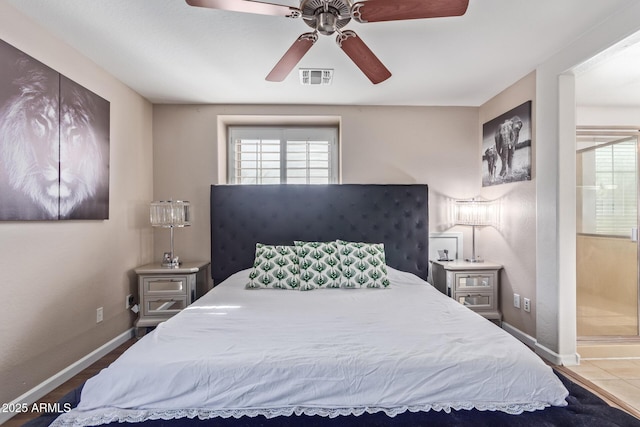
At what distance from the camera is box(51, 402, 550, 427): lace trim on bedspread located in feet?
4.01

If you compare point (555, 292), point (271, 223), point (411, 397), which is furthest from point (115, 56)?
point (555, 292)

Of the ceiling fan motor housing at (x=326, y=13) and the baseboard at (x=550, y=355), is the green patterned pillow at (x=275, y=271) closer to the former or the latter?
the ceiling fan motor housing at (x=326, y=13)

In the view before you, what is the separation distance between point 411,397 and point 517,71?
280cm

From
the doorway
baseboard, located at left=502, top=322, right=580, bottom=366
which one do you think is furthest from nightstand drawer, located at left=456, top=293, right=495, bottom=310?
the doorway

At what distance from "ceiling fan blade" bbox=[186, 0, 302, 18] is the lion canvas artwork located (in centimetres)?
133

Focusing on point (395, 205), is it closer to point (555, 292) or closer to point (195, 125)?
point (555, 292)

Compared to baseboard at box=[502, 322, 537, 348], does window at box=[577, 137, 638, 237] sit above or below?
above

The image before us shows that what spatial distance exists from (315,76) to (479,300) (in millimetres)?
2771

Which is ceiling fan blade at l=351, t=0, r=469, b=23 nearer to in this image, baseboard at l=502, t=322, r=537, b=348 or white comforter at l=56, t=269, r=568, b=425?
white comforter at l=56, t=269, r=568, b=425

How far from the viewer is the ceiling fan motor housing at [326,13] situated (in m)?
1.39

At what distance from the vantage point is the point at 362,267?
264cm

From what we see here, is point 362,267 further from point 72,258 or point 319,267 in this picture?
point 72,258

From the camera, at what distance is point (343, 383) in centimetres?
131

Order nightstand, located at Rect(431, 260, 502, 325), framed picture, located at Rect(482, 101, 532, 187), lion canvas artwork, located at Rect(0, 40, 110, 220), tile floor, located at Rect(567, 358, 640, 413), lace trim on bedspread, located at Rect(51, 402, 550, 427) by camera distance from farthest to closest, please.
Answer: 1. nightstand, located at Rect(431, 260, 502, 325)
2. framed picture, located at Rect(482, 101, 532, 187)
3. tile floor, located at Rect(567, 358, 640, 413)
4. lion canvas artwork, located at Rect(0, 40, 110, 220)
5. lace trim on bedspread, located at Rect(51, 402, 550, 427)
